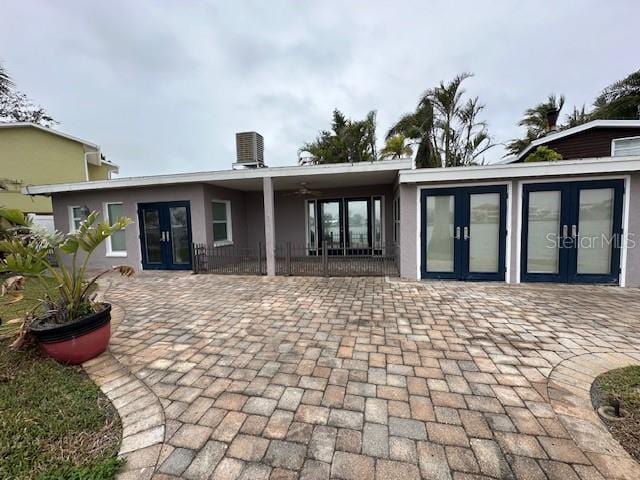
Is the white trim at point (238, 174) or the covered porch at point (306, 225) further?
the covered porch at point (306, 225)

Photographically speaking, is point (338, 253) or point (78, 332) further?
point (338, 253)

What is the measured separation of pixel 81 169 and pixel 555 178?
1745cm

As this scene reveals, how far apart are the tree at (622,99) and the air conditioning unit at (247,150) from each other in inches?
593

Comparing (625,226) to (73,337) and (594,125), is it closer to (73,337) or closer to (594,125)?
(594,125)

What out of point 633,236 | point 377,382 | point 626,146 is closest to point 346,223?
point 633,236

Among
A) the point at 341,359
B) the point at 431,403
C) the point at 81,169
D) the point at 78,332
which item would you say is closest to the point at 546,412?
the point at 431,403

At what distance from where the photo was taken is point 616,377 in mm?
2328

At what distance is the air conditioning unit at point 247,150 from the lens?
27.7 feet

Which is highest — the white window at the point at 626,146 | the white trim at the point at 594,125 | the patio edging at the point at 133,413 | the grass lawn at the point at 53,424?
the white trim at the point at 594,125

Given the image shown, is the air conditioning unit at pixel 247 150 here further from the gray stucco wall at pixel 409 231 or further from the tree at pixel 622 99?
the tree at pixel 622 99

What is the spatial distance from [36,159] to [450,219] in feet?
53.5

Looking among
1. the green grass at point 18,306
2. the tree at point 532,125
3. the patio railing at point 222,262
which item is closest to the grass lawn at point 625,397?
the green grass at point 18,306

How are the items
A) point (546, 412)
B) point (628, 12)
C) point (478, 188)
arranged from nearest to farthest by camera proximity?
point (546, 412)
point (478, 188)
point (628, 12)

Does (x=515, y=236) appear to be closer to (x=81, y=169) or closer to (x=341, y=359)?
(x=341, y=359)
